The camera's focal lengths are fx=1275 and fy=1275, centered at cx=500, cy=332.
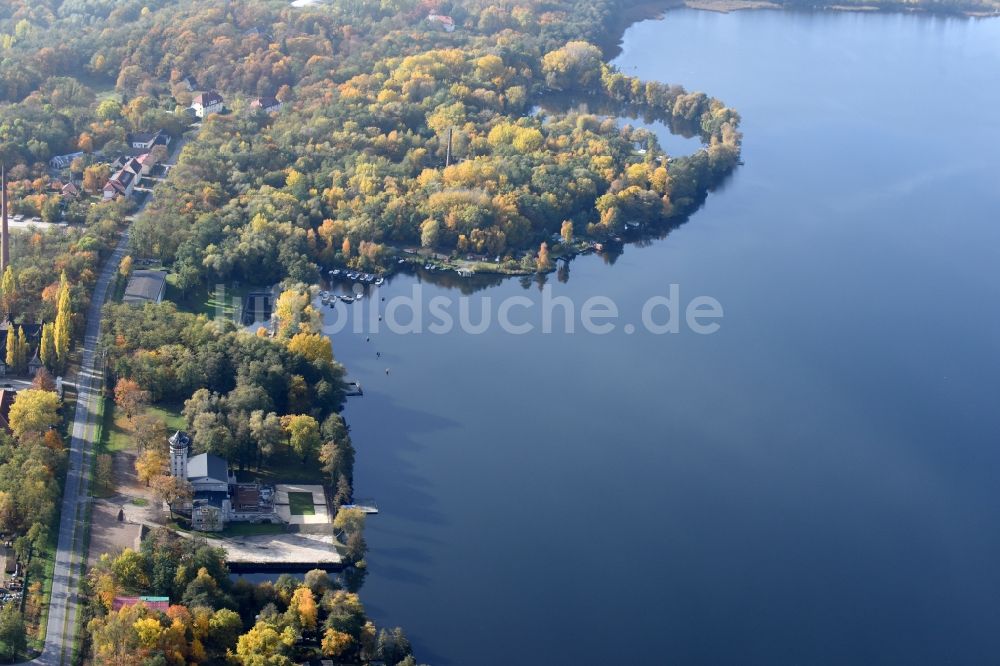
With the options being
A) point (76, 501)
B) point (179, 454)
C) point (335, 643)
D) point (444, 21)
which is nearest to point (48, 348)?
point (76, 501)

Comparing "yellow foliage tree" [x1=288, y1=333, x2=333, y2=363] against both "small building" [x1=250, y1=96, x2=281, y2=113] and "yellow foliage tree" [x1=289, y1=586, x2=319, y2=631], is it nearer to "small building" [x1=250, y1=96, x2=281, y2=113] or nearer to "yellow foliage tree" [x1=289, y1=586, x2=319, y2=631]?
"yellow foliage tree" [x1=289, y1=586, x2=319, y2=631]

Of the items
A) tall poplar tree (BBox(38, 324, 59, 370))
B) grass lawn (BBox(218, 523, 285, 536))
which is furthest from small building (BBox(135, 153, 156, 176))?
grass lawn (BBox(218, 523, 285, 536))

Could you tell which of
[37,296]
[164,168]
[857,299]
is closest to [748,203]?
[857,299]

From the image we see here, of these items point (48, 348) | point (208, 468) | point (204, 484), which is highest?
point (48, 348)

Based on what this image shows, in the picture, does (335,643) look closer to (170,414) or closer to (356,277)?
(170,414)

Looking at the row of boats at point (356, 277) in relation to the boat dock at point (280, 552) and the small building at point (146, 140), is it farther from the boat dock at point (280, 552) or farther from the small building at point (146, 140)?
the boat dock at point (280, 552)

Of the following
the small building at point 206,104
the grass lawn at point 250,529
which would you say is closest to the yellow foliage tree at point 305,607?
A: the grass lawn at point 250,529
